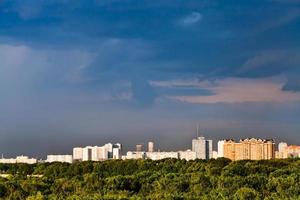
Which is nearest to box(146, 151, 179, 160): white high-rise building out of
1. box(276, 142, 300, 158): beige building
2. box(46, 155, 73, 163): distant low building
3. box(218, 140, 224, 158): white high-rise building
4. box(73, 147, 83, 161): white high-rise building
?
box(218, 140, 224, 158): white high-rise building

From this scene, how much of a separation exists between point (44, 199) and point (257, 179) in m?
14.3

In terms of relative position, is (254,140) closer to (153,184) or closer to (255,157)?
(255,157)

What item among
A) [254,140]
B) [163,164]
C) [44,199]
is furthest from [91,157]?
[44,199]

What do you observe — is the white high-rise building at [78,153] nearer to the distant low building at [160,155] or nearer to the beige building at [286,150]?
the distant low building at [160,155]

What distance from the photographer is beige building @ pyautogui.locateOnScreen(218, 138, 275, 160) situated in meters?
86.8

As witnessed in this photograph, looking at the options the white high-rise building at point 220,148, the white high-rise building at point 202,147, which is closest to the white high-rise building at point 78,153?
the white high-rise building at point 202,147

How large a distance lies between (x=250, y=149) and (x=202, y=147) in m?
20.7

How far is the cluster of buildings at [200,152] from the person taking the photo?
87625 mm

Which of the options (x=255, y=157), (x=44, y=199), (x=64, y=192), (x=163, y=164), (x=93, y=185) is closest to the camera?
(x=44, y=199)

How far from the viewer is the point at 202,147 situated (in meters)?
107

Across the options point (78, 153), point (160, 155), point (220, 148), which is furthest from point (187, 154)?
point (78, 153)

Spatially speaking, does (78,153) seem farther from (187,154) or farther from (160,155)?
(187,154)

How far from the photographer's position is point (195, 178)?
34.6m

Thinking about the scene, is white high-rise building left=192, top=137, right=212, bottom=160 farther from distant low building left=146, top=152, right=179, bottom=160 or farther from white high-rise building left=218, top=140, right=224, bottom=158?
white high-rise building left=218, top=140, right=224, bottom=158
